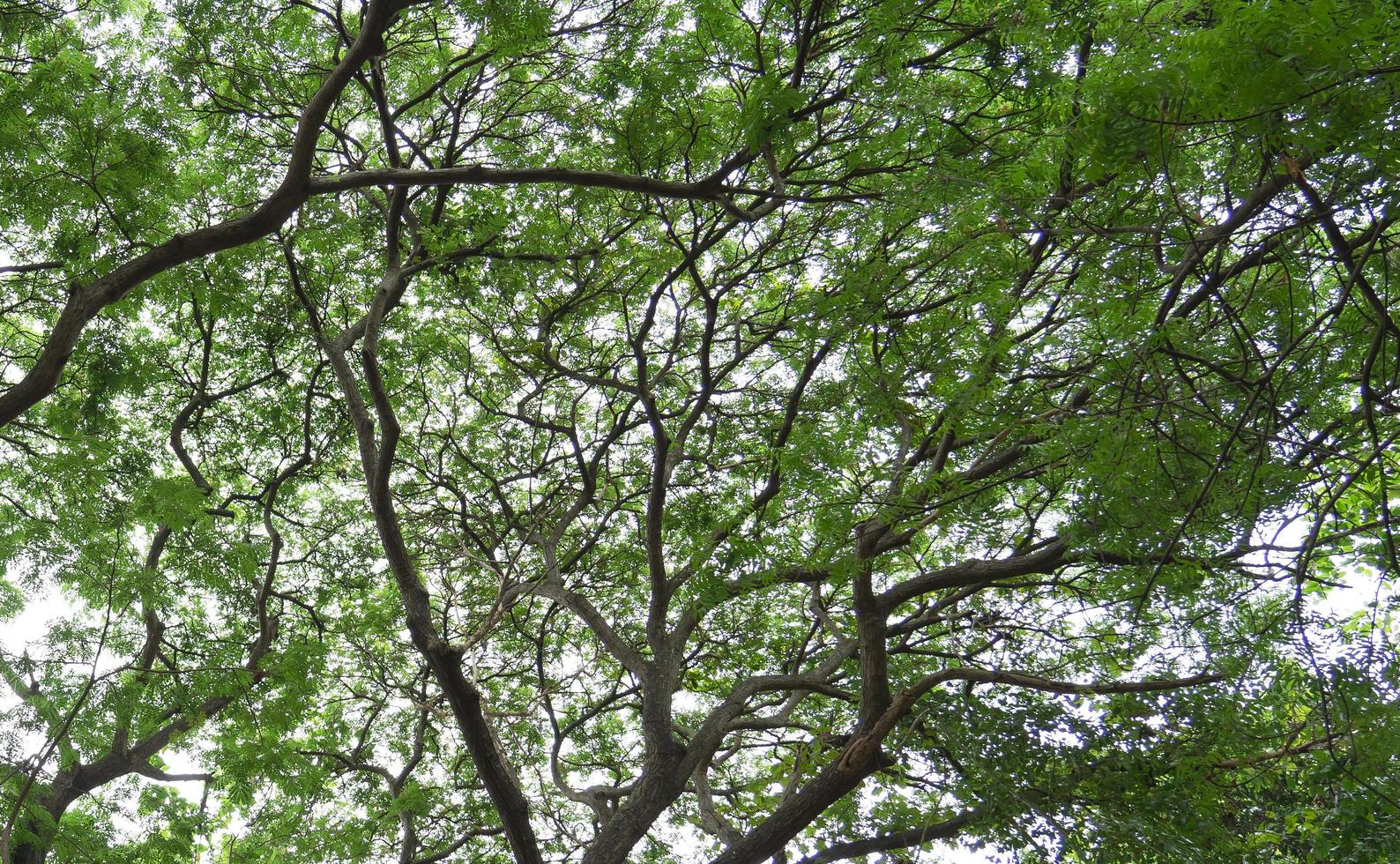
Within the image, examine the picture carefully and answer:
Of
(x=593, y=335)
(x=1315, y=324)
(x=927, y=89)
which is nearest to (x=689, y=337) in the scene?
(x=593, y=335)

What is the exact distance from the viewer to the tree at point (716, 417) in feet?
9.41

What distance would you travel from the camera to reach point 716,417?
7117mm

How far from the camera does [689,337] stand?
23.0 feet

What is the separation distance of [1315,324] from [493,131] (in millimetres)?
5612

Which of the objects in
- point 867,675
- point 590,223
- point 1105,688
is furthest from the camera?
point 590,223

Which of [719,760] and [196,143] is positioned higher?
[196,143]

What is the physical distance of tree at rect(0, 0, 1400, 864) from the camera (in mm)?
2869

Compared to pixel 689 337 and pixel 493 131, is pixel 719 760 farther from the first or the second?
pixel 493 131

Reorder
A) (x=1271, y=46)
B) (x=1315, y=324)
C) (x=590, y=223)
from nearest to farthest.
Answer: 1. (x=1271, y=46)
2. (x=1315, y=324)
3. (x=590, y=223)

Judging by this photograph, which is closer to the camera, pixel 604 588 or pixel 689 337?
pixel 689 337

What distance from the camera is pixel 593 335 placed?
23.0 ft

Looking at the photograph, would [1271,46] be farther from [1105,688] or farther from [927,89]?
[1105,688]

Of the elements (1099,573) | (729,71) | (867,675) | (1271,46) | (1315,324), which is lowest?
(1315,324)

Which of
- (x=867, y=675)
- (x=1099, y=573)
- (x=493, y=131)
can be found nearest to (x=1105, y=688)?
(x=1099, y=573)
